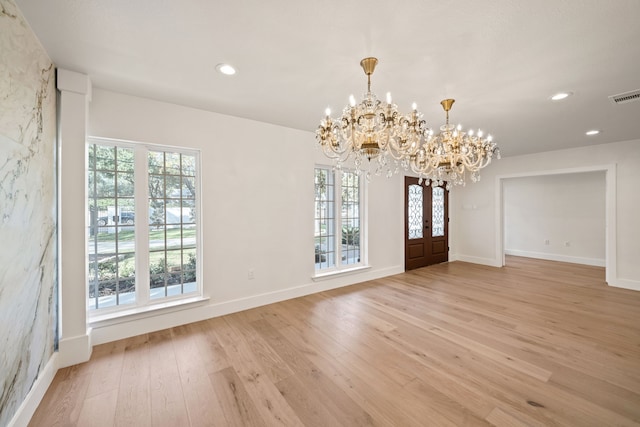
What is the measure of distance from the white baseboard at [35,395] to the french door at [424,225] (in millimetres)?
5405

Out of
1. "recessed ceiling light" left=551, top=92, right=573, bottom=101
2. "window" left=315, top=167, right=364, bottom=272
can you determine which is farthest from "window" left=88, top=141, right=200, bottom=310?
"recessed ceiling light" left=551, top=92, right=573, bottom=101

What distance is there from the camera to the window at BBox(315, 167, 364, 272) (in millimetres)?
4256

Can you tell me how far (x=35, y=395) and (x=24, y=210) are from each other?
1.31 m

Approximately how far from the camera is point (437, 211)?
640 cm

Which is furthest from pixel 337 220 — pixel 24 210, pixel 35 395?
pixel 35 395

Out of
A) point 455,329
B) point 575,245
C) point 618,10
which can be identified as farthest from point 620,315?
point 575,245

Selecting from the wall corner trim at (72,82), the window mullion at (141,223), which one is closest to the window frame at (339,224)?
the window mullion at (141,223)

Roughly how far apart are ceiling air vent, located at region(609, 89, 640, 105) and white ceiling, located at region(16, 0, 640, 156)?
0.07 metres

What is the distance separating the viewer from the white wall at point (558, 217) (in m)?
6.02

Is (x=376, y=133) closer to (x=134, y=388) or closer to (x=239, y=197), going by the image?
(x=239, y=197)

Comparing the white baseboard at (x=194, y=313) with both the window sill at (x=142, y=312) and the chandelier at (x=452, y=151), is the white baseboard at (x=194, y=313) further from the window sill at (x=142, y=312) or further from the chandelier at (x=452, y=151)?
the chandelier at (x=452, y=151)

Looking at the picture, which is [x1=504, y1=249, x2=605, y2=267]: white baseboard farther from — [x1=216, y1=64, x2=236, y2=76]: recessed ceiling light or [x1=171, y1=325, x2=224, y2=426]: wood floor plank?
[x1=216, y1=64, x2=236, y2=76]: recessed ceiling light

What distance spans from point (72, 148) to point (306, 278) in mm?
3157

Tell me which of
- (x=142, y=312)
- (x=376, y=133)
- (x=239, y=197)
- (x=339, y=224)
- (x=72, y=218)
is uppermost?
(x=376, y=133)
